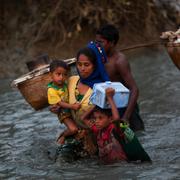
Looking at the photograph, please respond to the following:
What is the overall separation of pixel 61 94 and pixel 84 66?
0.38 meters

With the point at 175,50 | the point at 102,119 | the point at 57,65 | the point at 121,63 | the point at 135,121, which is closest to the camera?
the point at 102,119

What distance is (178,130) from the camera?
755 centimetres

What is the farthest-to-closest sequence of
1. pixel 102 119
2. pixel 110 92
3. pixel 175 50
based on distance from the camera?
1. pixel 175 50
2. pixel 102 119
3. pixel 110 92

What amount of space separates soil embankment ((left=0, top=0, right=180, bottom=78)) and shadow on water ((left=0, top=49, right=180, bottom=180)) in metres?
1.59

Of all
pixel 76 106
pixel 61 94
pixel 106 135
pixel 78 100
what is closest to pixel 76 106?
pixel 76 106

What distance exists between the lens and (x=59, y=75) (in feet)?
20.9

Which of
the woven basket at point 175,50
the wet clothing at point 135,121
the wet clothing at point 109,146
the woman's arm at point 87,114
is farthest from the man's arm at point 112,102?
Result: the wet clothing at point 135,121

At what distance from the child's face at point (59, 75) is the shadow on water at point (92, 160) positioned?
77 cm

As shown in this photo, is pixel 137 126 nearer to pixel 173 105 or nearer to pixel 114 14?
pixel 173 105

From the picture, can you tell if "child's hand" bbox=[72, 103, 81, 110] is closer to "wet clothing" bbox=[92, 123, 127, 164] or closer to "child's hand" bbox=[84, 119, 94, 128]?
"child's hand" bbox=[84, 119, 94, 128]

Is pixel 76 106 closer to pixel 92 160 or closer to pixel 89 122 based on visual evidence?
pixel 89 122

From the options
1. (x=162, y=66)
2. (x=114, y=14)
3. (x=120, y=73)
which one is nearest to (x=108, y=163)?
(x=120, y=73)

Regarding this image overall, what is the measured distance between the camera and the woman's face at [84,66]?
20.6 ft

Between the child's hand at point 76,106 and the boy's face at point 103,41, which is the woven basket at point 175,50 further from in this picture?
the child's hand at point 76,106
